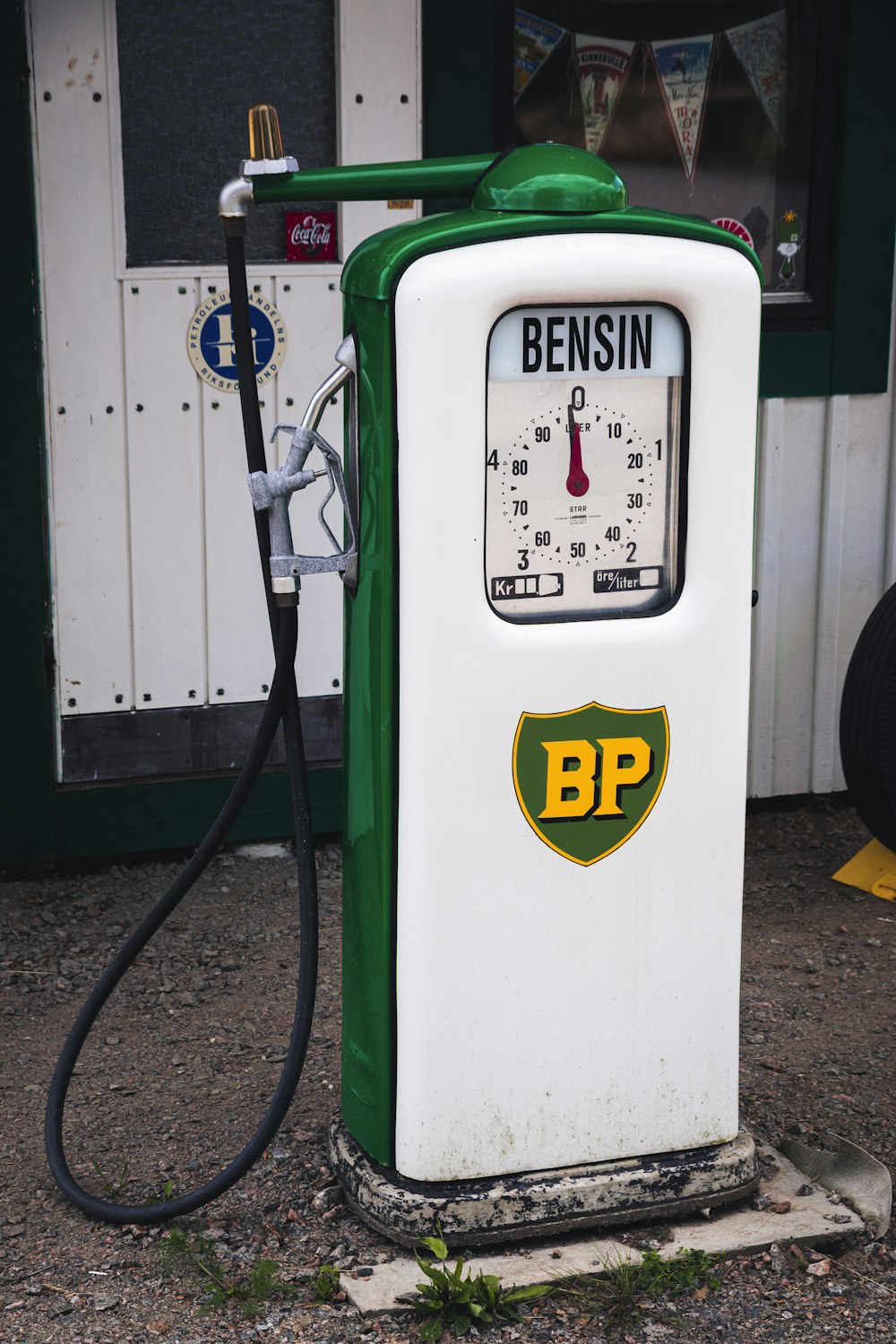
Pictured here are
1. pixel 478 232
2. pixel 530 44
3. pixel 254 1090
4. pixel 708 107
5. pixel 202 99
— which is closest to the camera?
pixel 478 232

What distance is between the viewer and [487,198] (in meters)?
2.50

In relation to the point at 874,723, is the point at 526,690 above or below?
above

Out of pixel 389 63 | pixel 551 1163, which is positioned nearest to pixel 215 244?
pixel 389 63

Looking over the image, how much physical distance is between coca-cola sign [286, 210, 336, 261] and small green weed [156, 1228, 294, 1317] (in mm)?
2493

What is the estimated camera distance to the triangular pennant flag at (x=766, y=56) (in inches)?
177

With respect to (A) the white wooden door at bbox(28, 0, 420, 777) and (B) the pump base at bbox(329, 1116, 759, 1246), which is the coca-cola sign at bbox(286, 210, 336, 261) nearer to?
(A) the white wooden door at bbox(28, 0, 420, 777)

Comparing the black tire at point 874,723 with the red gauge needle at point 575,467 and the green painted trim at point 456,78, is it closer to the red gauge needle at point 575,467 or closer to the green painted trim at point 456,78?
the green painted trim at point 456,78

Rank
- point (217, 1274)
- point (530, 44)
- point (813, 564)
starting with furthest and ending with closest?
point (813, 564)
point (530, 44)
point (217, 1274)

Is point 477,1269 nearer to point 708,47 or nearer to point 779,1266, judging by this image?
point 779,1266

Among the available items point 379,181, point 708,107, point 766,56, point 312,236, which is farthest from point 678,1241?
point 766,56

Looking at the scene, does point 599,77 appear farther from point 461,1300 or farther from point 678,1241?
point 461,1300

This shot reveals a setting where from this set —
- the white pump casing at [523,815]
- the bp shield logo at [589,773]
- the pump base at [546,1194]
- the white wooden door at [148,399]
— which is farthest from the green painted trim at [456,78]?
the pump base at [546,1194]

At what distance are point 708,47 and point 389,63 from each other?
0.99m

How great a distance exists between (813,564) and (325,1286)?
283 centimetres
